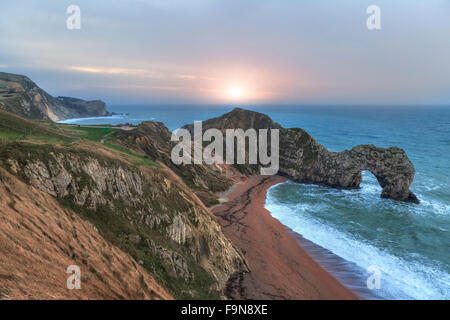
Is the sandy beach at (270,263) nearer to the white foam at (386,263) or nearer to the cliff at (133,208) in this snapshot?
the cliff at (133,208)

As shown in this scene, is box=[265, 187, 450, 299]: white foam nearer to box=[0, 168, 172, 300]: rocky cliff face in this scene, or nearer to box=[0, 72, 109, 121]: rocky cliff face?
box=[0, 168, 172, 300]: rocky cliff face

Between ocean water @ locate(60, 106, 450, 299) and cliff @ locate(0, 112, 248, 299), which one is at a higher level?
cliff @ locate(0, 112, 248, 299)

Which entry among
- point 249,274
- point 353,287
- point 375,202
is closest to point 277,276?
point 249,274

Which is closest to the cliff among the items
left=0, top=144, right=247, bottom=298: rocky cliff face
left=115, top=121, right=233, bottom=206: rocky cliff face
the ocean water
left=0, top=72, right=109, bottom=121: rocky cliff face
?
left=0, top=144, right=247, bottom=298: rocky cliff face

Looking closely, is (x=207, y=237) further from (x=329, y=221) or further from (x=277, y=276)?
(x=329, y=221)

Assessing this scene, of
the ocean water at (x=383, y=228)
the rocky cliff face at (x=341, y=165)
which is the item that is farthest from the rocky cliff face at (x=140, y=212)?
the rocky cliff face at (x=341, y=165)
